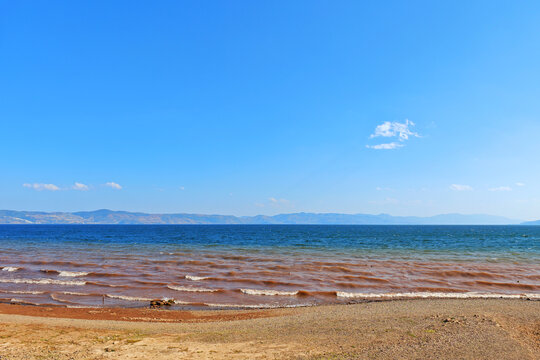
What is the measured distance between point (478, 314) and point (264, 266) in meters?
18.7

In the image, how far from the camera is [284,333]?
10.2 m

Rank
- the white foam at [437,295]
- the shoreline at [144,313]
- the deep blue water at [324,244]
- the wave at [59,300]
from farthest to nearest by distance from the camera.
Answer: the deep blue water at [324,244] < the white foam at [437,295] < the wave at [59,300] < the shoreline at [144,313]

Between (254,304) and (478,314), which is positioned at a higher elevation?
(478,314)

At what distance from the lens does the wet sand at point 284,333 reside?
8.27m

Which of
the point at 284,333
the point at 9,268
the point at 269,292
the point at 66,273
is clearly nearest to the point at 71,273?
the point at 66,273

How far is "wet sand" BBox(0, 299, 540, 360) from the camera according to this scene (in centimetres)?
827

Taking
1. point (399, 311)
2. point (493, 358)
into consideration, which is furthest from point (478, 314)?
point (493, 358)

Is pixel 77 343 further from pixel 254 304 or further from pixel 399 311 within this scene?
pixel 399 311

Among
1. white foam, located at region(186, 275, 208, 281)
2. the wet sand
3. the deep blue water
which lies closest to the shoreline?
the wet sand

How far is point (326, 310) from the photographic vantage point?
14.1 metres

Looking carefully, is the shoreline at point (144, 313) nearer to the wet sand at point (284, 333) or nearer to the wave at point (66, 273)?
the wet sand at point (284, 333)

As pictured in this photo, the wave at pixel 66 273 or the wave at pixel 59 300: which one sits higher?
the wave at pixel 59 300

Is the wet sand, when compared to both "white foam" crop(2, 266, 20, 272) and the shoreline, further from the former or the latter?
"white foam" crop(2, 266, 20, 272)

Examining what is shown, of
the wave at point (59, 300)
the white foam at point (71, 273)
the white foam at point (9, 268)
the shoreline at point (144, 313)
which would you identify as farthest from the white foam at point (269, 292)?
the white foam at point (9, 268)
